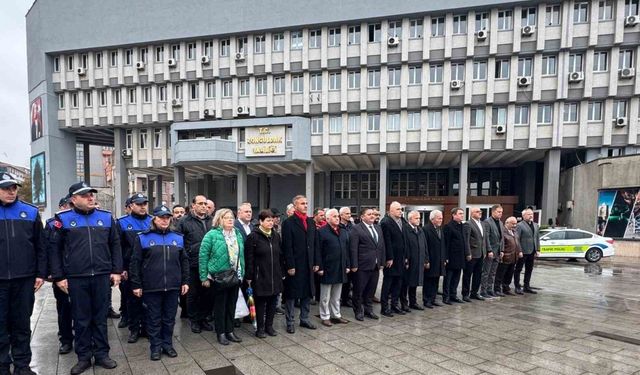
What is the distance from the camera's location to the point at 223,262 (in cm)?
423

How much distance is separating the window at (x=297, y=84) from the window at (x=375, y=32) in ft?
18.9

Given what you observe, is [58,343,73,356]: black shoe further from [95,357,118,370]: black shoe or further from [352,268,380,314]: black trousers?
[352,268,380,314]: black trousers

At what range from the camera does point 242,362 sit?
3.77 meters

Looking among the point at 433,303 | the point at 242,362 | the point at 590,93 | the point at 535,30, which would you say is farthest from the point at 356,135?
the point at 242,362

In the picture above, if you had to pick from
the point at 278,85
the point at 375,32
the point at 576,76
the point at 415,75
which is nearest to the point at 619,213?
the point at 576,76

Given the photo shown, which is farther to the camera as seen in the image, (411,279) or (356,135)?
(356,135)

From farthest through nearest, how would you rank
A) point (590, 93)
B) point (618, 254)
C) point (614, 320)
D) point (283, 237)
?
point (590, 93) → point (618, 254) → point (614, 320) → point (283, 237)

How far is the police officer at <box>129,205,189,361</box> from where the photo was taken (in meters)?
3.84

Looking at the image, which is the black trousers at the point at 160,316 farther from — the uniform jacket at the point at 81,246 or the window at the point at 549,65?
the window at the point at 549,65

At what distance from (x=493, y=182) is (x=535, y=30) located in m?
12.4

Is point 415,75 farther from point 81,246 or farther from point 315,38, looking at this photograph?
point 81,246

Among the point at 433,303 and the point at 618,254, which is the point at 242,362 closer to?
the point at 433,303

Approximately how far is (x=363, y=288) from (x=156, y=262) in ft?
10.6

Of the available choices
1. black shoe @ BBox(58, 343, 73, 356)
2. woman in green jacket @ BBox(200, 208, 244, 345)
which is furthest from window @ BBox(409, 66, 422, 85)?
black shoe @ BBox(58, 343, 73, 356)
